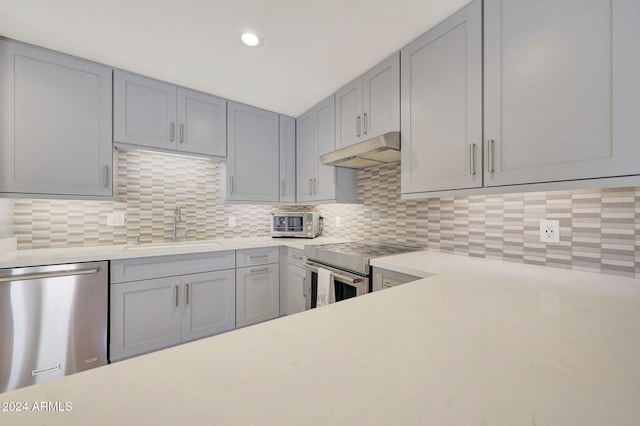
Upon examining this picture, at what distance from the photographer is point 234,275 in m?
2.25

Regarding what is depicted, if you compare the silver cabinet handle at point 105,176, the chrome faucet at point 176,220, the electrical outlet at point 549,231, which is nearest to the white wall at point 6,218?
the silver cabinet handle at point 105,176

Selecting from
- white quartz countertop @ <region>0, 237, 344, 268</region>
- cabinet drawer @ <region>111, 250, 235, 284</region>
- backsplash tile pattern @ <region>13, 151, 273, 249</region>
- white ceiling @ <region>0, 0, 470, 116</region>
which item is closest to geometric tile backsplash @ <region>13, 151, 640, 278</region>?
backsplash tile pattern @ <region>13, 151, 273, 249</region>

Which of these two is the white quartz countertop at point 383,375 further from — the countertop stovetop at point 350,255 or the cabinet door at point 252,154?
the cabinet door at point 252,154

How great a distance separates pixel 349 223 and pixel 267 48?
1.65m

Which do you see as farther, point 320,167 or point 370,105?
point 320,167

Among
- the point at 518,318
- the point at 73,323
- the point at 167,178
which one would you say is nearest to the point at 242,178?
the point at 167,178

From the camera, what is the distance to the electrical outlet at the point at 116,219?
212 centimetres

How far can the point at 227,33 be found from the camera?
1.53 metres

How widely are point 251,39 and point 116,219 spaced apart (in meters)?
1.82

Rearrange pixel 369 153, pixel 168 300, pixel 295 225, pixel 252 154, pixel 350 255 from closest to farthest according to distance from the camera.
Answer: pixel 350 255 → pixel 369 153 → pixel 168 300 → pixel 252 154 → pixel 295 225

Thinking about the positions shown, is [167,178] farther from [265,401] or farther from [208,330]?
[265,401]

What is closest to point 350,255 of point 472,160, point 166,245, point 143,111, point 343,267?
point 343,267

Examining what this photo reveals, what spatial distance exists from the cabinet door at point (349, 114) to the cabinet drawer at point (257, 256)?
1183 mm

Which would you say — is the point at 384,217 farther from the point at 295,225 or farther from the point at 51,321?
the point at 51,321
